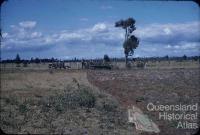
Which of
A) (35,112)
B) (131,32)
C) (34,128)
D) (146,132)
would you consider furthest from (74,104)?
(131,32)

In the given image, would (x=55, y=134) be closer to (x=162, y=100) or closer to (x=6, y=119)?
(x=6, y=119)

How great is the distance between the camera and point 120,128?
8.84 meters

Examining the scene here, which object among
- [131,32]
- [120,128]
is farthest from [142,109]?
[131,32]

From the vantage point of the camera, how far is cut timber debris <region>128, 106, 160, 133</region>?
8.41m

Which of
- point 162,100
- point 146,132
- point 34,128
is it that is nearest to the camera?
point 146,132

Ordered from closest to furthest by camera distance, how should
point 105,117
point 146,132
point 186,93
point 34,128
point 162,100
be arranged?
point 146,132, point 34,128, point 105,117, point 162,100, point 186,93

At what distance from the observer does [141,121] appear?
8.85m

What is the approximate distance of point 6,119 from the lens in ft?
31.4

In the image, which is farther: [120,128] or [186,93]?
[186,93]

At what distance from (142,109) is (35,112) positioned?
9.78 feet

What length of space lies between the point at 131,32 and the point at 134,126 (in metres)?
22.8

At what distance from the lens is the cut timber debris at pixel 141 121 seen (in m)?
8.41

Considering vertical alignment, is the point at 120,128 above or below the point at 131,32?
below

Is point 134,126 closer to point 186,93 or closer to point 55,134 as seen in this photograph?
point 55,134
